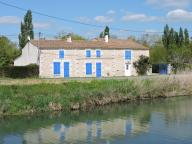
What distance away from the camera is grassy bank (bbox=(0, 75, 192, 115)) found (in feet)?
104

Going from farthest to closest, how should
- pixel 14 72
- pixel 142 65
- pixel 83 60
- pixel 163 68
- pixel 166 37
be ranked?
pixel 166 37, pixel 163 68, pixel 142 65, pixel 83 60, pixel 14 72

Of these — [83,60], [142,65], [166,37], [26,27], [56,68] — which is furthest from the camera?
[166,37]

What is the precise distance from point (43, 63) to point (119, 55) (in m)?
11.0

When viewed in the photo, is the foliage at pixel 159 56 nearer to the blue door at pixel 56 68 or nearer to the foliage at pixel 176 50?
the foliage at pixel 176 50

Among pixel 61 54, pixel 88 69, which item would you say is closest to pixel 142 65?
pixel 88 69

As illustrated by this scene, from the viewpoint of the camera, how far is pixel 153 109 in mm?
34250

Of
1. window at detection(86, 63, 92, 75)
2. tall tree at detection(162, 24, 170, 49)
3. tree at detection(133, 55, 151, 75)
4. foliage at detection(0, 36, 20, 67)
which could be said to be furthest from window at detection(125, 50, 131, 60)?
tall tree at detection(162, 24, 170, 49)

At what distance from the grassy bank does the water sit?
117cm

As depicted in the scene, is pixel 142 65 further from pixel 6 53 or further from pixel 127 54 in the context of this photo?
pixel 6 53

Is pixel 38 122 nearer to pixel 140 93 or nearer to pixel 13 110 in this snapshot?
pixel 13 110

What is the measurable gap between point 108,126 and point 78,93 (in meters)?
7.82

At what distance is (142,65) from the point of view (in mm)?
62594

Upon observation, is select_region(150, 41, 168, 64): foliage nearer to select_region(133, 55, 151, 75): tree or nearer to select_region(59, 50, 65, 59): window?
select_region(133, 55, 151, 75): tree

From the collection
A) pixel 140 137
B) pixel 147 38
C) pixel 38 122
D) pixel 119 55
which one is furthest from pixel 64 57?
pixel 147 38
